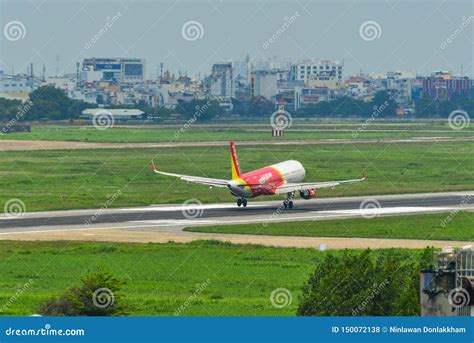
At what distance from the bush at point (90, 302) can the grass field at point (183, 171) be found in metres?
58.7

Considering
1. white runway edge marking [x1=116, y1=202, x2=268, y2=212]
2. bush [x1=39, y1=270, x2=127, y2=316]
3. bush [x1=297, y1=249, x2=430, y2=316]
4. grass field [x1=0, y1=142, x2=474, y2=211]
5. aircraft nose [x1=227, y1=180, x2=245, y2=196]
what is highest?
bush [x1=297, y1=249, x2=430, y2=316]

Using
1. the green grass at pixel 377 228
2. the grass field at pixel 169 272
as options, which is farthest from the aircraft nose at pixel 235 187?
the grass field at pixel 169 272

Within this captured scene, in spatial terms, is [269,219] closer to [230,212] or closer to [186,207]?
[230,212]

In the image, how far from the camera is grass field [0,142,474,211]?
11906 centimetres

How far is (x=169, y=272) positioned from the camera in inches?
2635

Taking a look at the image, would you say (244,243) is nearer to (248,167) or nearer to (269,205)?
→ (269,205)

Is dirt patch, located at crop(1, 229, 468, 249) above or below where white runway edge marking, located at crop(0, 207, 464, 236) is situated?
above

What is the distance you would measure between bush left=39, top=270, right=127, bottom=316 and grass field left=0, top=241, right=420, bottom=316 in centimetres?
329

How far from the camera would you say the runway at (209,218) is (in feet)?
270

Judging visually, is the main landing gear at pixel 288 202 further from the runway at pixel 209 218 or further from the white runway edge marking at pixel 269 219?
the white runway edge marking at pixel 269 219

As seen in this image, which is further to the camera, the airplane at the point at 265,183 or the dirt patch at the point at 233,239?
the airplane at the point at 265,183

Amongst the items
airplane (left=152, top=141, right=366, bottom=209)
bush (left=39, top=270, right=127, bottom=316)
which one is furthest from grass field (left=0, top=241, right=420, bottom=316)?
airplane (left=152, top=141, right=366, bottom=209)

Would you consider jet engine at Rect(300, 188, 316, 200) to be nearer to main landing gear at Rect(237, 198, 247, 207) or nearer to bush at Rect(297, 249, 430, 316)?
main landing gear at Rect(237, 198, 247, 207)

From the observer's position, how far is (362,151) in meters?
194
